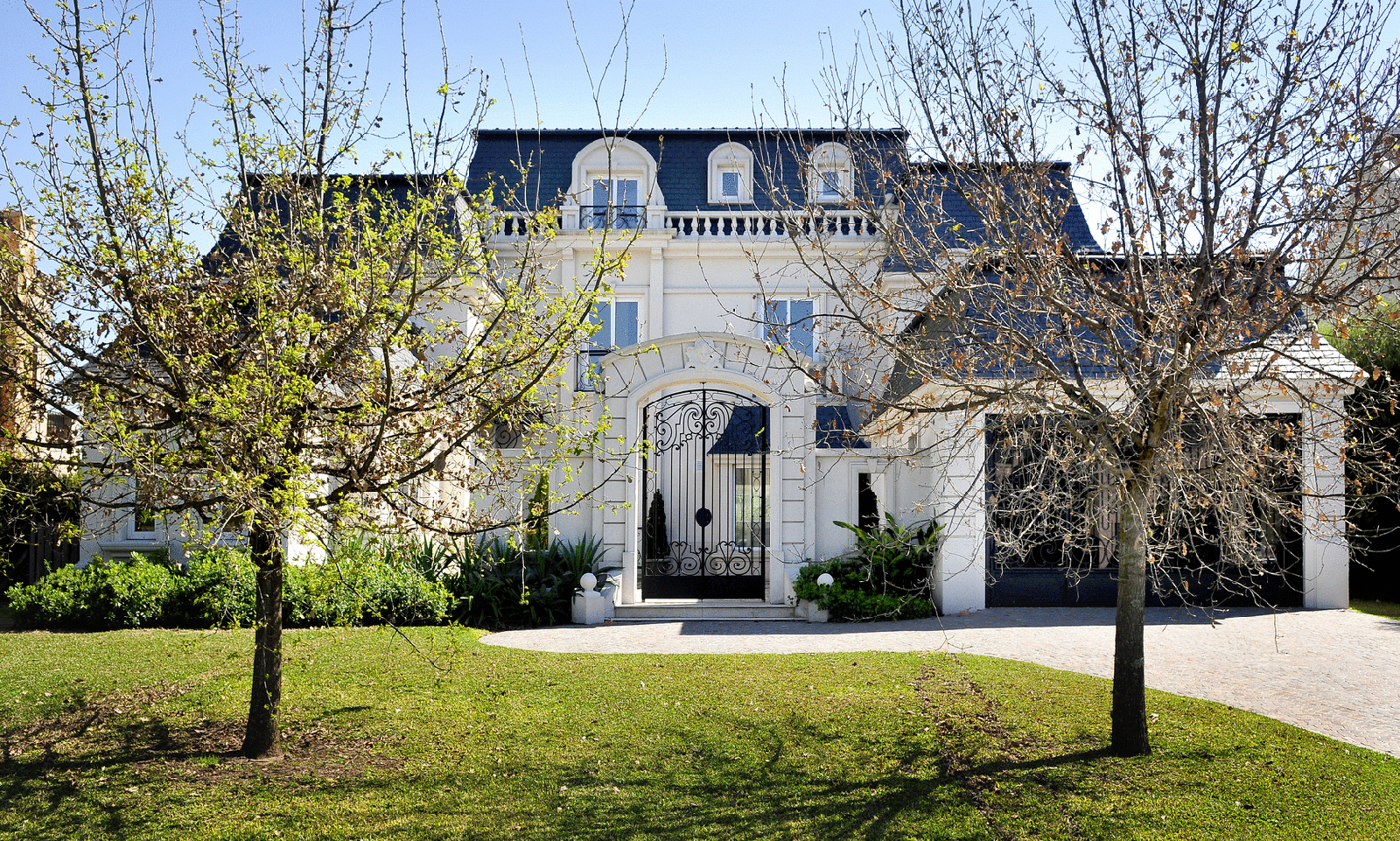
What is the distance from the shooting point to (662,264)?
17.9 m

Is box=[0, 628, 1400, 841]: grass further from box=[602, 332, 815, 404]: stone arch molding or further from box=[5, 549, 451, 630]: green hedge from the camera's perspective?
box=[602, 332, 815, 404]: stone arch molding

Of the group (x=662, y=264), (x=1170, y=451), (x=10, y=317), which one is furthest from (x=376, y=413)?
(x=662, y=264)

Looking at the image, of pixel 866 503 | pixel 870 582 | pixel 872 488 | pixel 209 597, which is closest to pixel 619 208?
pixel 872 488

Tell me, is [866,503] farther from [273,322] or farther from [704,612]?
[273,322]

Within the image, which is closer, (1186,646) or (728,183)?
(1186,646)

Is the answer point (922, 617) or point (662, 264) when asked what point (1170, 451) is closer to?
point (922, 617)

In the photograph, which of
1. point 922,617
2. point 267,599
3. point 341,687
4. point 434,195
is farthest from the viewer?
point 922,617

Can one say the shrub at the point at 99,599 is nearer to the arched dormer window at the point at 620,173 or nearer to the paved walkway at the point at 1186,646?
the paved walkway at the point at 1186,646

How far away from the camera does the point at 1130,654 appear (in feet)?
19.5

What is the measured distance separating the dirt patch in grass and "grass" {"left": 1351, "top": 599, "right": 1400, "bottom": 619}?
13.2 metres

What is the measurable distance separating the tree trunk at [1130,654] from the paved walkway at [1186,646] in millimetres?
1589

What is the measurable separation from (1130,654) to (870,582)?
629 cm

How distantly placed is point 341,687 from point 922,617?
7.33 metres

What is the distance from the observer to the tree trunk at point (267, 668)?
6.00 meters
